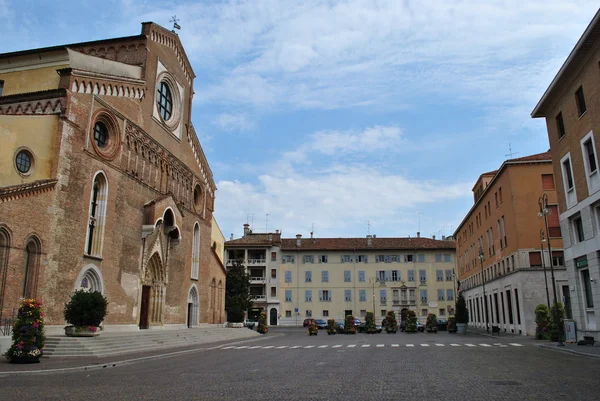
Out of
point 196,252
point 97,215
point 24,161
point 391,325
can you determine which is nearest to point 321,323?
point 391,325

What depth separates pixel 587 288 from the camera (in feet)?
76.3

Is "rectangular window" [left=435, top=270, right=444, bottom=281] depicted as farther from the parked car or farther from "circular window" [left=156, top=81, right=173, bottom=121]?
"circular window" [left=156, top=81, right=173, bottom=121]

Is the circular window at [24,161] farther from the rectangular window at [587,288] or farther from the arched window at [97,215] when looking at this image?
the rectangular window at [587,288]

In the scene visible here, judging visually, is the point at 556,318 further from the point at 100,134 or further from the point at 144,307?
the point at 100,134

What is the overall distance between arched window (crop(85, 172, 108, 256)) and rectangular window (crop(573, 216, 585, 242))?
23.9 meters

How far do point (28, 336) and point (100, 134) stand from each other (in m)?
12.4

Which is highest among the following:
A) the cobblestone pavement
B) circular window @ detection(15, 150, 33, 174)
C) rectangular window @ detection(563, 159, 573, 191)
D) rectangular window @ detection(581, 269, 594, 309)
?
rectangular window @ detection(563, 159, 573, 191)

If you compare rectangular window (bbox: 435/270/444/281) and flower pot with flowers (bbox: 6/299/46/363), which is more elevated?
rectangular window (bbox: 435/270/444/281)

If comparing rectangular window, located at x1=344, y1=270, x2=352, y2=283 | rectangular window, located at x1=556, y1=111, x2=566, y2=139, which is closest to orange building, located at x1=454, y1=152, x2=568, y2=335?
rectangular window, located at x1=556, y1=111, x2=566, y2=139

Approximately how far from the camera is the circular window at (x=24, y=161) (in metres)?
19.4

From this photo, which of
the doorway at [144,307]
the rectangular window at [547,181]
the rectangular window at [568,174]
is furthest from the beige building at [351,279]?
the rectangular window at [568,174]

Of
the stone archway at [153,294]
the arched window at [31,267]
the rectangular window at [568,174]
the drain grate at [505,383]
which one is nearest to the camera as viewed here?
the drain grate at [505,383]

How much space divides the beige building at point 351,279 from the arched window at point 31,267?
5156 cm

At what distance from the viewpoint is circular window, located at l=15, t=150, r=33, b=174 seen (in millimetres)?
19422
